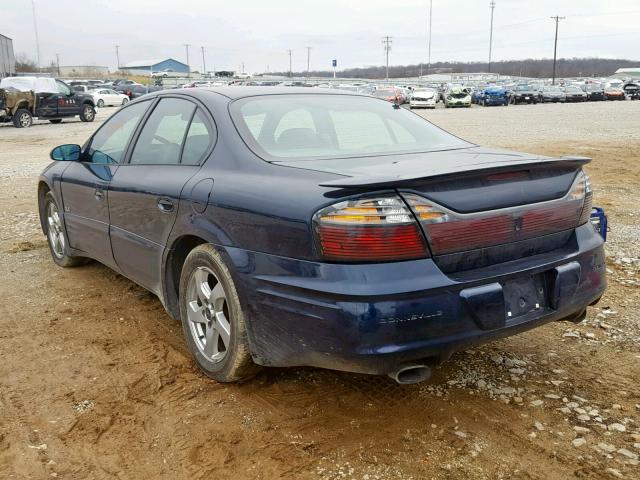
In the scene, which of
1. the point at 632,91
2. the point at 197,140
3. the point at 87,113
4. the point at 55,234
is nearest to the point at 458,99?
the point at 632,91

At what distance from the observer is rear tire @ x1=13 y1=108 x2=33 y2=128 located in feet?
78.2

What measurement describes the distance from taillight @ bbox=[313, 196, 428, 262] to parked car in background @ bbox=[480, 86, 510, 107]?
1742 inches

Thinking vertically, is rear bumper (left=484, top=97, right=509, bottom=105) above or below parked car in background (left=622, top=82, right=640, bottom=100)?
below

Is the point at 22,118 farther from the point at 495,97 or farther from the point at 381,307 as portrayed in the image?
the point at 495,97

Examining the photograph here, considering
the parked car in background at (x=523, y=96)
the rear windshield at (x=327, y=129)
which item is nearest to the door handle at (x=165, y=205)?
the rear windshield at (x=327, y=129)

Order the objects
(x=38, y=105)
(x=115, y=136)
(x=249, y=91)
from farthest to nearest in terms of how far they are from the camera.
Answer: (x=38, y=105)
(x=115, y=136)
(x=249, y=91)

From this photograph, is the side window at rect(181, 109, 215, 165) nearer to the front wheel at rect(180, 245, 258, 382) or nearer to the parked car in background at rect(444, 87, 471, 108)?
the front wheel at rect(180, 245, 258, 382)

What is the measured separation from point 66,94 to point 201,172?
24163 mm

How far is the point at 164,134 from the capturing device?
3867mm

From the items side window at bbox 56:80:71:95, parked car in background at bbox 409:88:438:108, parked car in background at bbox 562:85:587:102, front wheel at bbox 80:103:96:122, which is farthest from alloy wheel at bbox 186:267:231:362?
parked car in background at bbox 562:85:587:102

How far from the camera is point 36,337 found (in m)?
3.99

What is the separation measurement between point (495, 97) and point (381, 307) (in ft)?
146

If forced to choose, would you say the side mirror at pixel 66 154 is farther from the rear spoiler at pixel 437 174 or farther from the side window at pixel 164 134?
the rear spoiler at pixel 437 174

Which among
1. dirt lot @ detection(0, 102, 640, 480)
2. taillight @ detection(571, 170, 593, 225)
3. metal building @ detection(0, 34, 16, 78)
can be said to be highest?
metal building @ detection(0, 34, 16, 78)
